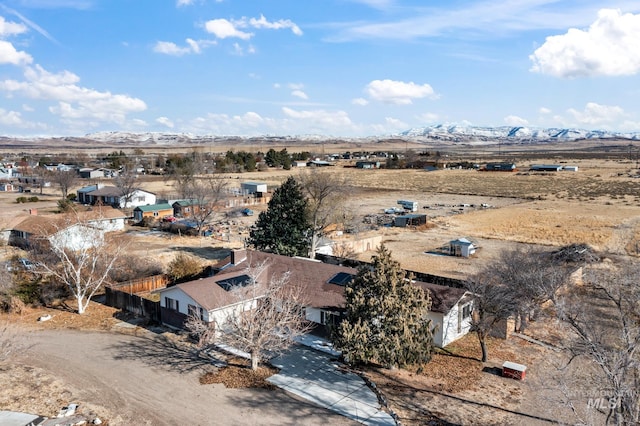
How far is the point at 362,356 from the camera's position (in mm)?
20766

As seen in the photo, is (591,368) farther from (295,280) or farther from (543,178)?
(543,178)

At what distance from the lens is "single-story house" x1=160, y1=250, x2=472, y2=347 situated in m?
24.9

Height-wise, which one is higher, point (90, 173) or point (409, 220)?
point (90, 173)

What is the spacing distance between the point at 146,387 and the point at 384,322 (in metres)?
10.9

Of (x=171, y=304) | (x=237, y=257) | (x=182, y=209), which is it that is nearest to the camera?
(x=171, y=304)

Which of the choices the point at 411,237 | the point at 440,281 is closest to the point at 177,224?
the point at 411,237

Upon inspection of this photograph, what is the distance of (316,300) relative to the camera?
86.2 feet

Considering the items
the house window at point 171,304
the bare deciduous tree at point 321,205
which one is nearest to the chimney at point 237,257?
the house window at point 171,304

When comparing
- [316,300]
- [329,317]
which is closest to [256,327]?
[329,317]

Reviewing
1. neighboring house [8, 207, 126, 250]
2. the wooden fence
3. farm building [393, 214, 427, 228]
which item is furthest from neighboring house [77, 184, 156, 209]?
the wooden fence

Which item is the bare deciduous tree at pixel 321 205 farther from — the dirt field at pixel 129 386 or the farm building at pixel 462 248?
the dirt field at pixel 129 386

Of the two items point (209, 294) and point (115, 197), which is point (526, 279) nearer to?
point (209, 294)

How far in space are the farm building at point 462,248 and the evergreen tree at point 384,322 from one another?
24.6 metres

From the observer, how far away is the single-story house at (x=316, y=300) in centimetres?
2489
